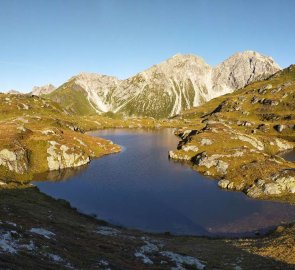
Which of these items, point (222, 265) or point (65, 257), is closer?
point (65, 257)

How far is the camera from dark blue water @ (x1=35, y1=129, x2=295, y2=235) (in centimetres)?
7144

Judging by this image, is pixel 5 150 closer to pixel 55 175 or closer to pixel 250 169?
pixel 55 175

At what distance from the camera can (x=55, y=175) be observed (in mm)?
109188

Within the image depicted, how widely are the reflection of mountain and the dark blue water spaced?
0.30 m

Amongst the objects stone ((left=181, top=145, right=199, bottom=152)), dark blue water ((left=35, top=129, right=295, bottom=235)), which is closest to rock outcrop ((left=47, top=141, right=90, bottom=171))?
dark blue water ((left=35, top=129, right=295, bottom=235))

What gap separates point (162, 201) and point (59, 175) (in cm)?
4075

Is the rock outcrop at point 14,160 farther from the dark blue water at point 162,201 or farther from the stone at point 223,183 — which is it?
the stone at point 223,183

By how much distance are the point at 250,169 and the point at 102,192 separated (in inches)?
1904

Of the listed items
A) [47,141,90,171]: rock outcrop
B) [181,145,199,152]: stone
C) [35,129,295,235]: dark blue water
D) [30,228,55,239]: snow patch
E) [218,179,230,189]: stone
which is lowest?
[35,129,295,235]: dark blue water

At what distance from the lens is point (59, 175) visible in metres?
110

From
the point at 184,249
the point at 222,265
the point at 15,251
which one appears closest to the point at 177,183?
the point at 184,249

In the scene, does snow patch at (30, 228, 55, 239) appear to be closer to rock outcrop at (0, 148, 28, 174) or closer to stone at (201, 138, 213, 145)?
rock outcrop at (0, 148, 28, 174)

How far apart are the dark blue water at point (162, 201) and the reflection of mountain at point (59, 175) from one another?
30 cm

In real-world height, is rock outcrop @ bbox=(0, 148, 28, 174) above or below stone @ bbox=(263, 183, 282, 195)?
above
